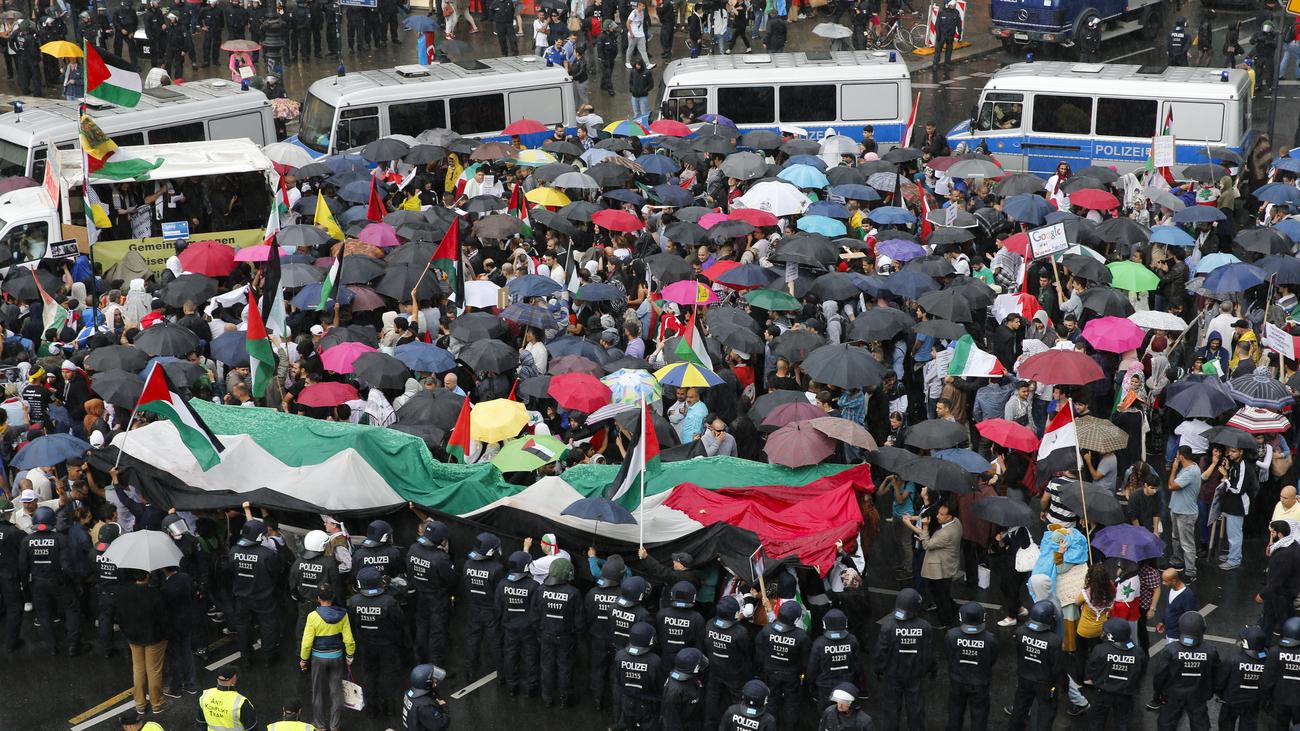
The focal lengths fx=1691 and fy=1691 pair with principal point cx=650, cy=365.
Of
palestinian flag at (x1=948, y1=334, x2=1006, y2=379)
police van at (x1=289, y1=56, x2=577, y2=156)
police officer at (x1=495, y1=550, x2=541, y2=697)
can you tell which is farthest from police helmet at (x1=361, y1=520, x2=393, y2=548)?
police van at (x1=289, y1=56, x2=577, y2=156)

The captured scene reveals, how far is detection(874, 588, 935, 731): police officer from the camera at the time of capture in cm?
1300

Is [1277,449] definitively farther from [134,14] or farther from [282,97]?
[134,14]

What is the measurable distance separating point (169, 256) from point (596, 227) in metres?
5.69

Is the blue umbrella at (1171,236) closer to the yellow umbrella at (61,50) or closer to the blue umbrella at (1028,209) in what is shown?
the blue umbrella at (1028,209)

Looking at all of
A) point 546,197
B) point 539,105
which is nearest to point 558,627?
point 546,197

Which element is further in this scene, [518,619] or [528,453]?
[528,453]

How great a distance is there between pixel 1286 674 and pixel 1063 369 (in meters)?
4.54

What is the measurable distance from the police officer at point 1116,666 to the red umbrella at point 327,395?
7.64 m

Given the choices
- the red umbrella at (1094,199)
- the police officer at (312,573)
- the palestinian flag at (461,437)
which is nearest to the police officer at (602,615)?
the police officer at (312,573)

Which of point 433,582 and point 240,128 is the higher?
point 240,128

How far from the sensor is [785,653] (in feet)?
42.6

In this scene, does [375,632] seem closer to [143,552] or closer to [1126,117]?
[143,552]

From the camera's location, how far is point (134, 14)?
3572 cm

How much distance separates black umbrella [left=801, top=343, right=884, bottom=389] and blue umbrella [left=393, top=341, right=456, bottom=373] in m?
3.59
